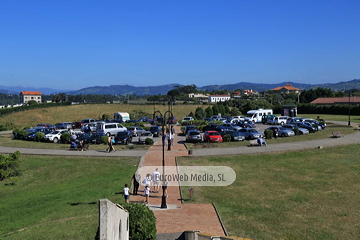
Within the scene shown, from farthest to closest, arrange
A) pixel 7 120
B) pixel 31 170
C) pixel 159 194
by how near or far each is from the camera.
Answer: pixel 7 120 → pixel 31 170 → pixel 159 194

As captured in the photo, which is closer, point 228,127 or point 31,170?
point 31,170

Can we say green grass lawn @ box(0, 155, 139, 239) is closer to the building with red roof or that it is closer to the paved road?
the paved road

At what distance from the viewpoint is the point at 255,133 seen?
3959 centimetres

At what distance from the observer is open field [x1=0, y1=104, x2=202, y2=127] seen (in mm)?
75656

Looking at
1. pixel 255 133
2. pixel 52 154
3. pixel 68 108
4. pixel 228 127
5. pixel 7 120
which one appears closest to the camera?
pixel 52 154

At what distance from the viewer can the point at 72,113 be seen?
8531 centimetres

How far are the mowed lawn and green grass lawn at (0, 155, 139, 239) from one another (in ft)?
17.0

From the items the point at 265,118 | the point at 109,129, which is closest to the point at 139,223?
the point at 109,129

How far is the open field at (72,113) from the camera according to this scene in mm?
75656

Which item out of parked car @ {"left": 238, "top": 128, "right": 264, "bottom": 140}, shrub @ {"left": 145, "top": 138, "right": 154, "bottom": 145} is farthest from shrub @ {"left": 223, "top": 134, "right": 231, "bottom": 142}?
shrub @ {"left": 145, "top": 138, "right": 154, "bottom": 145}

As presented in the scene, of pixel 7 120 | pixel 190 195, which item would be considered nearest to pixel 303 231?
pixel 190 195

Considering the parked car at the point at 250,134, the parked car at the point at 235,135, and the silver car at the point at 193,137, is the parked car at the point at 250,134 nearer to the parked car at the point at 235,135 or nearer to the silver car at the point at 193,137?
the parked car at the point at 235,135

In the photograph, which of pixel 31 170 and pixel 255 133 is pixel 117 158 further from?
pixel 255 133

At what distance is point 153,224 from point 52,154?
23.2 meters
